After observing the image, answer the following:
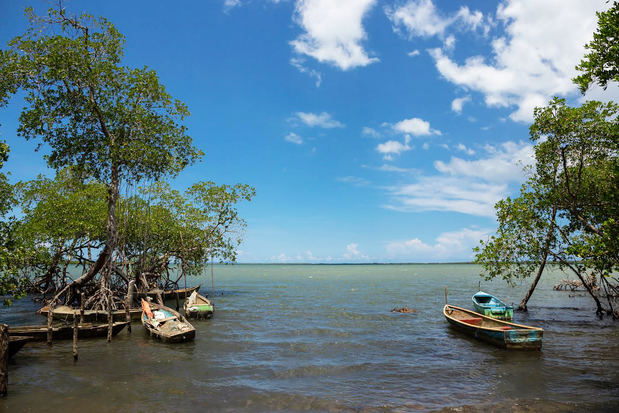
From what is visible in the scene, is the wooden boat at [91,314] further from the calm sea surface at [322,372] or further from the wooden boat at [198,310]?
the wooden boat at [198,310]

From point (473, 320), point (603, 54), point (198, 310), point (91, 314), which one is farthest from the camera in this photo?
point (198, 310)

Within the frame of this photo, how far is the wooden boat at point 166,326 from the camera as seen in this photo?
844 inches

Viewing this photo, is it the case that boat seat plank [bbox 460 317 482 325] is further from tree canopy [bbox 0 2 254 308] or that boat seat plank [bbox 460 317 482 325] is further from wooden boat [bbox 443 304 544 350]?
tree canopy [bbox 0 2 254 308]

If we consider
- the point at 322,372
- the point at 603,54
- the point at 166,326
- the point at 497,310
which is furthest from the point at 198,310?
the point at 603,54

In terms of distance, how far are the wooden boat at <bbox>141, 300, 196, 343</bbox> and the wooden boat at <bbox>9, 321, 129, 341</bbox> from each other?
6.64ft

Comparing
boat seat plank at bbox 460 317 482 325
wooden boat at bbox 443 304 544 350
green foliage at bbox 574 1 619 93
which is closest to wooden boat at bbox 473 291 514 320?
boat seat plank at bbox 460 317 482 325

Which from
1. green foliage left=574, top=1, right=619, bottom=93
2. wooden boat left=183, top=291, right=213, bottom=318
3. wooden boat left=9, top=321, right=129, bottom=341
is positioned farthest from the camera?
wooden boat left=183, top=291, right=213, bottom=318

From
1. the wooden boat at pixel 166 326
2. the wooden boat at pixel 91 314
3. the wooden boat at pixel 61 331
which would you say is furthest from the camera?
the wooden boat at pixel 91 314

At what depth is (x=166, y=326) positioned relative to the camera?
22.5 meters

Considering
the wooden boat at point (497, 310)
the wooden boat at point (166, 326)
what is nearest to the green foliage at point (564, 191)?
the wooden boat at point (497, 310)

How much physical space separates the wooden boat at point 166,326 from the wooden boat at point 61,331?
2.03m

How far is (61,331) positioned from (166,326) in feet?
18.2

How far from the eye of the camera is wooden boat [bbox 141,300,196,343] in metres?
21.4

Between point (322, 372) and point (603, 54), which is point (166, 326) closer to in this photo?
point (322, 372)
